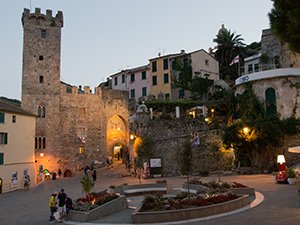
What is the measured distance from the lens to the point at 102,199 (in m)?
16.1

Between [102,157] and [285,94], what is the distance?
29.7 meters

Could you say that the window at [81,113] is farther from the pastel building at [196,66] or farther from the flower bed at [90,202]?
the flower bed at [90,202]

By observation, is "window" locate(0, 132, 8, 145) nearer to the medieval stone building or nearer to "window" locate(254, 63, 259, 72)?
the medieval stone building

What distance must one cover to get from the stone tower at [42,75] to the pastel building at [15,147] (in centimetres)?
791

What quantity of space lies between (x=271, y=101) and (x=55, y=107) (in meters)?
30.5

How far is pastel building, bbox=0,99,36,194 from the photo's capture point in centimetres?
3164

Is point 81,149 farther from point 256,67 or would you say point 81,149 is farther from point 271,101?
point 271,101

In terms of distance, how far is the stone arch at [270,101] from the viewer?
31.9 meters

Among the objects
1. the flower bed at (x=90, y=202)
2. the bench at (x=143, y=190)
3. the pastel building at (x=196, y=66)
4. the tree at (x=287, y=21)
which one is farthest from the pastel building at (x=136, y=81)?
the tree at (x=287, y=21)

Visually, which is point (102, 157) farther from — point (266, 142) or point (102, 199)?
point (102, 199)

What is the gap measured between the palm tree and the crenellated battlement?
28.0 meters

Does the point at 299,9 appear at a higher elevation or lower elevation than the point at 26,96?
lower

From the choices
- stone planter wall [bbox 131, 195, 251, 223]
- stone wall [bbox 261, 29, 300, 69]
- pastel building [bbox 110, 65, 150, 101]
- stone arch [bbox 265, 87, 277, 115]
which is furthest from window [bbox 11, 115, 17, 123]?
stone wall [bbox 261, 29, 300, 69]

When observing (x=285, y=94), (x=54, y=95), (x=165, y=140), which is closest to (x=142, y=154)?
(x=165, y=140)
